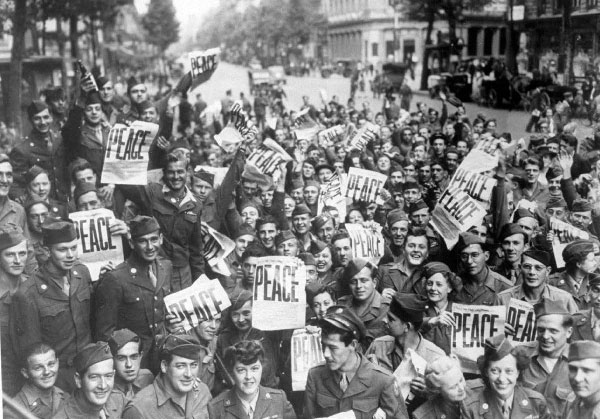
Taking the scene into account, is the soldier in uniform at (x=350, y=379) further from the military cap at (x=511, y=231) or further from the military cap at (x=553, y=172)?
the military cap at (x=553, y=172)

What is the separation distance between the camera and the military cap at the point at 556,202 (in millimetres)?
5071

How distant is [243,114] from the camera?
5898 mm

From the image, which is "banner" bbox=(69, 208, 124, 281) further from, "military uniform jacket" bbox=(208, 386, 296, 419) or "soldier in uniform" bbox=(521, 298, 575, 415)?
"soldier in uniform" bbox=(521, 298, 575, 415)

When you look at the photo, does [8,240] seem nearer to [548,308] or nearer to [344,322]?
[344,322]

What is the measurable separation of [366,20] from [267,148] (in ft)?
5.03

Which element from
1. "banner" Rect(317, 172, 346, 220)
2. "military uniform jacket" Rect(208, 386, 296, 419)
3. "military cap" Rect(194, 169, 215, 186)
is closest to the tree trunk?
"military cap" Rect(194, 169, 215, 186)

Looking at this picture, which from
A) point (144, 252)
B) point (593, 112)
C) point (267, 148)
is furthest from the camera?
point (267, 148)

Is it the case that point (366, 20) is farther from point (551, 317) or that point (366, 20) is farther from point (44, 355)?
point (44, 355)

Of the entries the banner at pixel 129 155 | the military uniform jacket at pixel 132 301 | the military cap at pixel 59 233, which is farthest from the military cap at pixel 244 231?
the military cap at pixel 59 233

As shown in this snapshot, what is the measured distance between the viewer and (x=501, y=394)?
3.25 metres

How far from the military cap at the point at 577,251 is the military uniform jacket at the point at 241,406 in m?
2.16

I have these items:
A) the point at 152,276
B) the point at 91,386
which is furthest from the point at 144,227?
the point at 91,386

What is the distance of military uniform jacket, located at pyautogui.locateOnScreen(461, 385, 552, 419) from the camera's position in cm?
328

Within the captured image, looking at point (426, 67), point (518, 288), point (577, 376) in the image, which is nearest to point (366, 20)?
point (426, 67)
